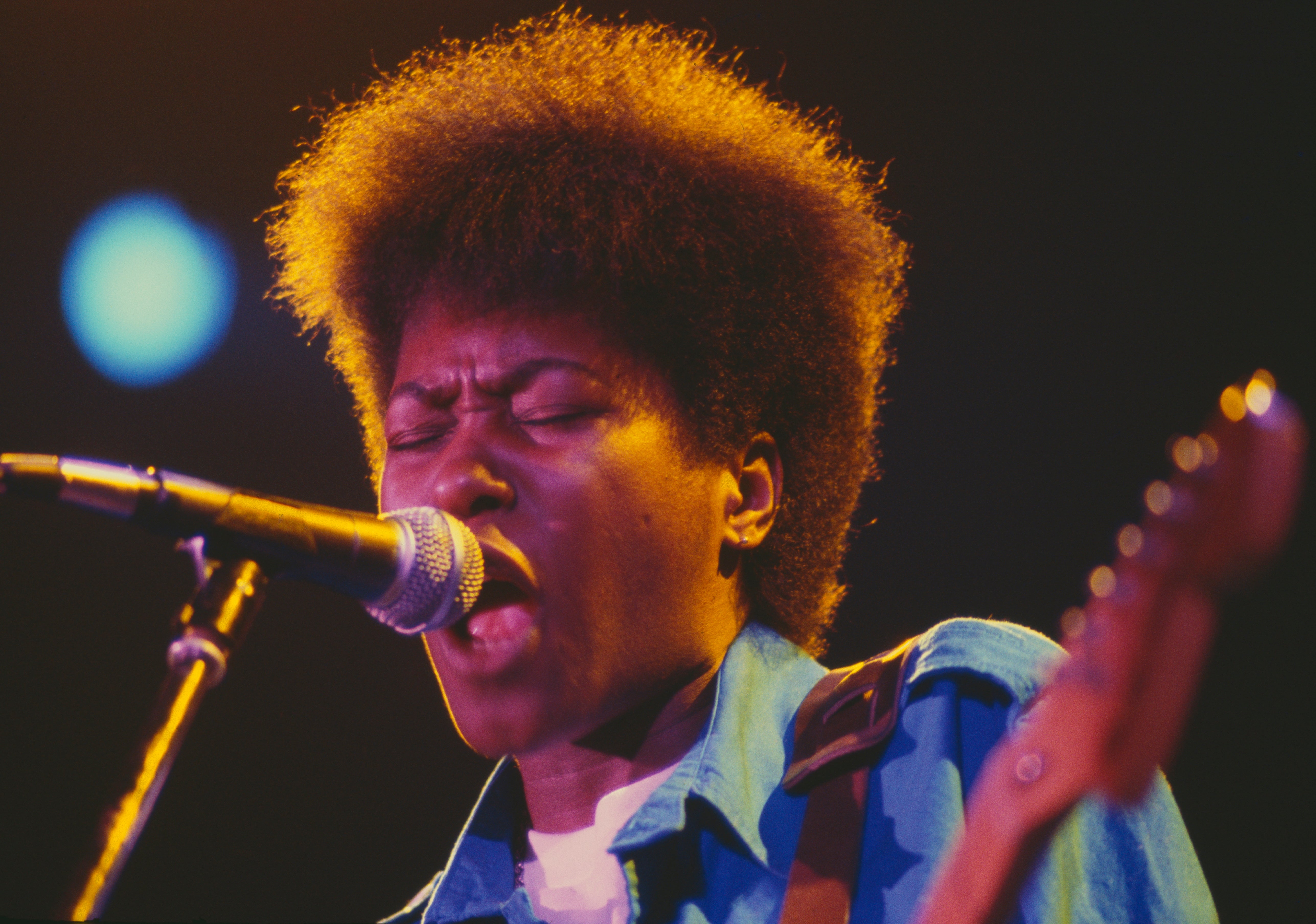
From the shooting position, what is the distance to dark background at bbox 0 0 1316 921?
289cm

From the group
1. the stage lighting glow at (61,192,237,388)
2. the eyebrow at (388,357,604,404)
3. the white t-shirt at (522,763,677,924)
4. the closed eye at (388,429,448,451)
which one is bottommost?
the white t-shirt at (522,763,677,924)

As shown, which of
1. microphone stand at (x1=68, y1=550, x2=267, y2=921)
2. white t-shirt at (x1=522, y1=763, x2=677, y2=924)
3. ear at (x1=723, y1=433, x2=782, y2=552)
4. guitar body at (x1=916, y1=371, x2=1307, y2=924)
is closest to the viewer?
guitar body at (x1=916, y1=371, x2=1307, y2=924)

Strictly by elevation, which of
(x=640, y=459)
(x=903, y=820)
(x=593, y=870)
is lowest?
(x=593, y=870)

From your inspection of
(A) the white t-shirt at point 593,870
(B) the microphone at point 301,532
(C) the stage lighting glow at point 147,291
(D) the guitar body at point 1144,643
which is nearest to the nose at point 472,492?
(B) the microphone at point 301,532

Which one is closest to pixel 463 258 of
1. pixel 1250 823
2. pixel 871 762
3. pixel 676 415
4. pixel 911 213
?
pixel 676 415

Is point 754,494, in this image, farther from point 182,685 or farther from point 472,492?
point 182,685

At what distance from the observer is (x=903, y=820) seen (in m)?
1.70

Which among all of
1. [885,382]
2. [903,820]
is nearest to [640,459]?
[903,820]

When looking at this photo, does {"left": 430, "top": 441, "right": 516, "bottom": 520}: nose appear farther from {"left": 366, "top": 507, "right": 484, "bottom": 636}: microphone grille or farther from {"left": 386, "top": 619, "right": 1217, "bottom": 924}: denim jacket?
{"left": 386, "top": 619, "right": 1217, "bottom": 924}: denim jacket

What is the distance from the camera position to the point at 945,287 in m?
3.51

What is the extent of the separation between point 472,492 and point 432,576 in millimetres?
449

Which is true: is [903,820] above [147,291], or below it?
below

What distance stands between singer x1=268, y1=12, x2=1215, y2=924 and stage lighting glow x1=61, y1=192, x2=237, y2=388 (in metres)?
0.91

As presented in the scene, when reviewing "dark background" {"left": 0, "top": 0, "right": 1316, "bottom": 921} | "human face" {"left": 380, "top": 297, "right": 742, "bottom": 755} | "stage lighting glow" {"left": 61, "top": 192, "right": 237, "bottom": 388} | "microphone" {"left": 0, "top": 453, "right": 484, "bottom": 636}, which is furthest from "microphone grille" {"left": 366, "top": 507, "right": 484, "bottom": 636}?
"stage lighting glow" {"left": 61, "top": 192, "right": 237, "bottom": 388}
